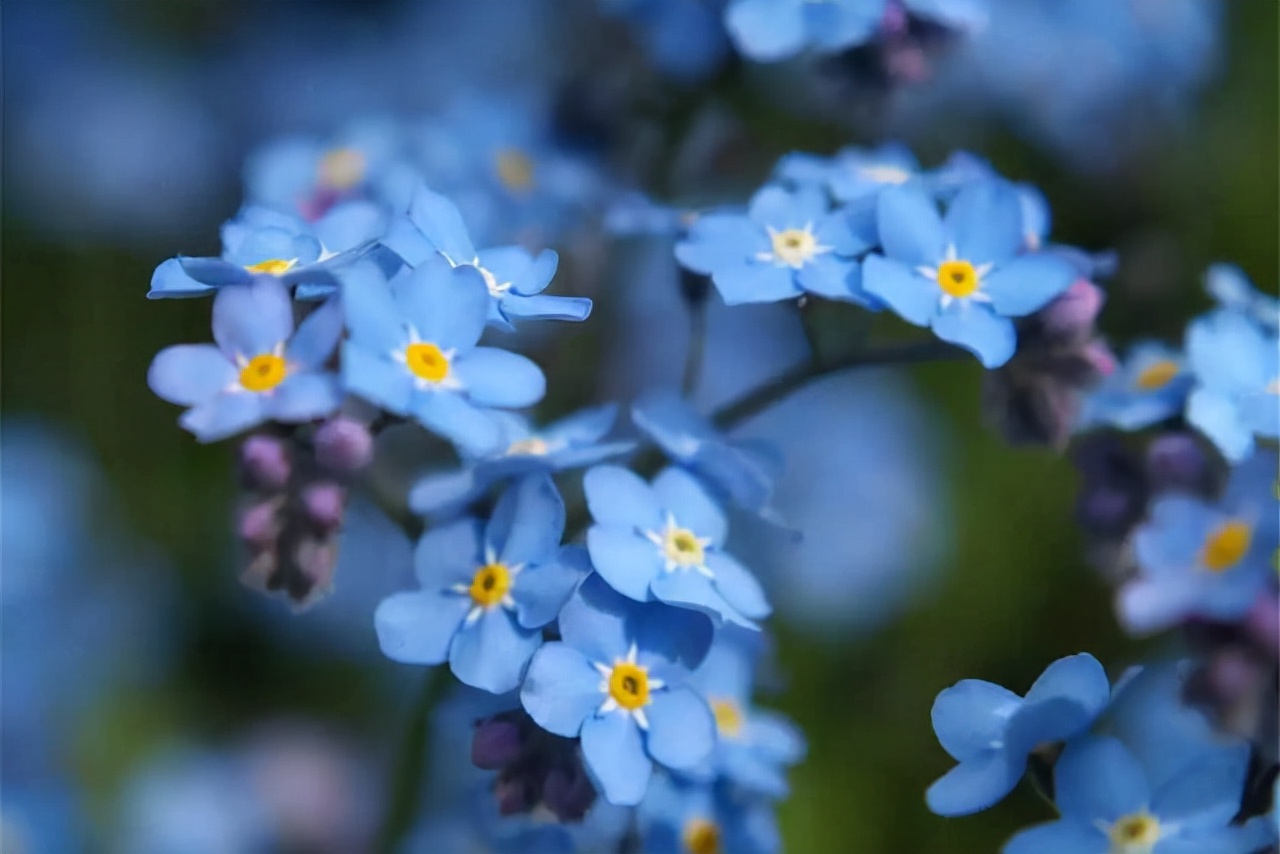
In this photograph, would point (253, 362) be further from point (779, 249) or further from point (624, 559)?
point (779, 249)

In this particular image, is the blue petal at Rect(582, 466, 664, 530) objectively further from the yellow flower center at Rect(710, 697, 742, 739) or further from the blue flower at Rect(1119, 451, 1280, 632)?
the blue flower at Rect(1119, 451, 1280, 632)

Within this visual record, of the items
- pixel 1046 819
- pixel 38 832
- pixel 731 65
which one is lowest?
pixel 38 832

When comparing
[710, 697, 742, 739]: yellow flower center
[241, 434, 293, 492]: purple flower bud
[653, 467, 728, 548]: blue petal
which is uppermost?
[241, 434, 293, 492]: purple flower bud

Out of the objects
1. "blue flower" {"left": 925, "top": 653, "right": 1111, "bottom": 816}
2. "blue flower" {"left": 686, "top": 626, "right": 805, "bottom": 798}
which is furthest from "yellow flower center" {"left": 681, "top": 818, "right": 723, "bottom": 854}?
"blue flower" {"left": 925, "top": 653, "right": 1111, "bottom": 816}

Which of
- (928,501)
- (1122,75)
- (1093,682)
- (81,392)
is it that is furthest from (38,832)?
(1122,75)

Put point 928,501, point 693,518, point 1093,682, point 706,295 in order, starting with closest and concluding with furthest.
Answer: point 1093,682 → point 693,518 → point 706,295 → point 928,501

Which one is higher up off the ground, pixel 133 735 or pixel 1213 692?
pixel 1213 692

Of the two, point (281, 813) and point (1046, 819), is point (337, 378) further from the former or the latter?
point (281, 813)
